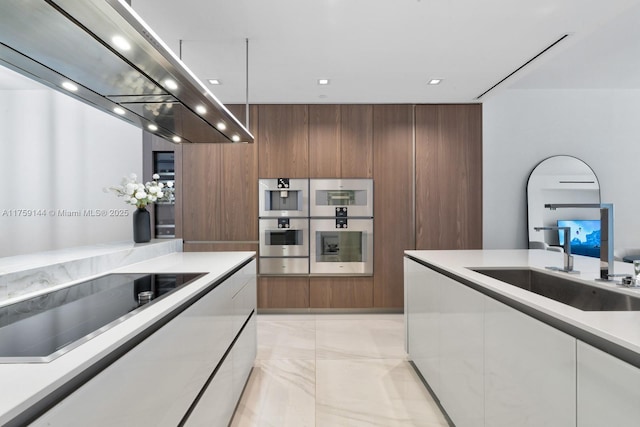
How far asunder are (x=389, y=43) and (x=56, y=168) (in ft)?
12.9

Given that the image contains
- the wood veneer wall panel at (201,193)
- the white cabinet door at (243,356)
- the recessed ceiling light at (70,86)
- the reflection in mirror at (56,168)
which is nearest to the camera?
the recessed ceiling light at (70,86)

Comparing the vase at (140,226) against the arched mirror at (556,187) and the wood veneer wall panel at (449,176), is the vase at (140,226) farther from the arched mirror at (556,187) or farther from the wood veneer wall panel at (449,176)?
the arched mirror at (556,187)

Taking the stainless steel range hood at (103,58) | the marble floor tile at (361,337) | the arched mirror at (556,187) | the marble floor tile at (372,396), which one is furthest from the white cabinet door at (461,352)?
the arched mirror at (556,187)

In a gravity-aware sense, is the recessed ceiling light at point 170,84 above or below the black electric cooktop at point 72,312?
above

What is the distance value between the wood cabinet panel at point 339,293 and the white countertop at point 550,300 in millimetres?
1501

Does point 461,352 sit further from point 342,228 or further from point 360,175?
point 360,175

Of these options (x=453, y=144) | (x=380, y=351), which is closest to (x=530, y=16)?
(x=453, y=144)

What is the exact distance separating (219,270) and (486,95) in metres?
3.47

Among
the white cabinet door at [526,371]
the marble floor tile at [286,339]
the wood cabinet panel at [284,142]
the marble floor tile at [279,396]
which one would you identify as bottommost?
the marble floor tile at [279,396]

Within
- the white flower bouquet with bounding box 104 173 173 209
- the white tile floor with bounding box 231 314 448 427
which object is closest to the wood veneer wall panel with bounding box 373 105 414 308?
the white tile floor with bounding box 231 314 448 427

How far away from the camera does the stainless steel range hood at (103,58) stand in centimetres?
91

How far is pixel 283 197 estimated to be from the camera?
4.04m

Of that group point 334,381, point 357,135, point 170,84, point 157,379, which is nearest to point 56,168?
point 170,84

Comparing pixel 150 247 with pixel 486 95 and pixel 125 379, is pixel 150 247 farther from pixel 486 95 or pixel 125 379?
pixel 486 95
